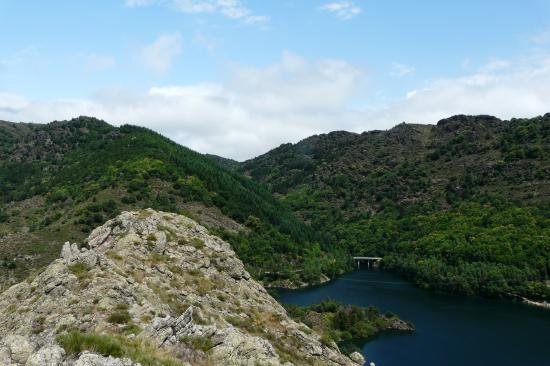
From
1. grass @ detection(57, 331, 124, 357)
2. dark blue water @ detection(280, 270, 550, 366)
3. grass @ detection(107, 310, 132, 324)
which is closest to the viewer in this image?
grass @ detection(57, 331, 124, 357)

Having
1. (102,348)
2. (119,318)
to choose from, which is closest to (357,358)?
(119,318)

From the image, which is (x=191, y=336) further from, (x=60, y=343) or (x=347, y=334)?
(x=347, y=334)

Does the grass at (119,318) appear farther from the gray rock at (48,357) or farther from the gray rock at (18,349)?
the gray rock at (48,357)

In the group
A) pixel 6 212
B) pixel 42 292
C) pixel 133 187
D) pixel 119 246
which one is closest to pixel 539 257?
pixel 133 187

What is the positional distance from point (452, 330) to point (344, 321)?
30.0 meters

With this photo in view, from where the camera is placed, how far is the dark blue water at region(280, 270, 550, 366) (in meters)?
111

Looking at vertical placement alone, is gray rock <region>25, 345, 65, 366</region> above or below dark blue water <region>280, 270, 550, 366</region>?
above

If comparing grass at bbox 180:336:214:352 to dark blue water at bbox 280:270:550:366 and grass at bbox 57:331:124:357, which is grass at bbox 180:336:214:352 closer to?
grass at bbox 57:331:124:357

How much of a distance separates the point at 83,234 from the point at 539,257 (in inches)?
6275

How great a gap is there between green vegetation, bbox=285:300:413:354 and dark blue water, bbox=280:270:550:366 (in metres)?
4.10

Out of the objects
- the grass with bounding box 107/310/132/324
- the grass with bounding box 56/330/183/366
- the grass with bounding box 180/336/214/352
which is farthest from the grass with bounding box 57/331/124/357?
the grass with bounding box 107/310/132/324

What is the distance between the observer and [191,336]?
30156 millimetres

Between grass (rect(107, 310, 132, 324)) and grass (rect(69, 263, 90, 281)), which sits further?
grass (rect(69, 263, 90, 281))

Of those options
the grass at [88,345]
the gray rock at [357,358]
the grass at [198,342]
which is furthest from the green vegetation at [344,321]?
the grass at [88,345]
